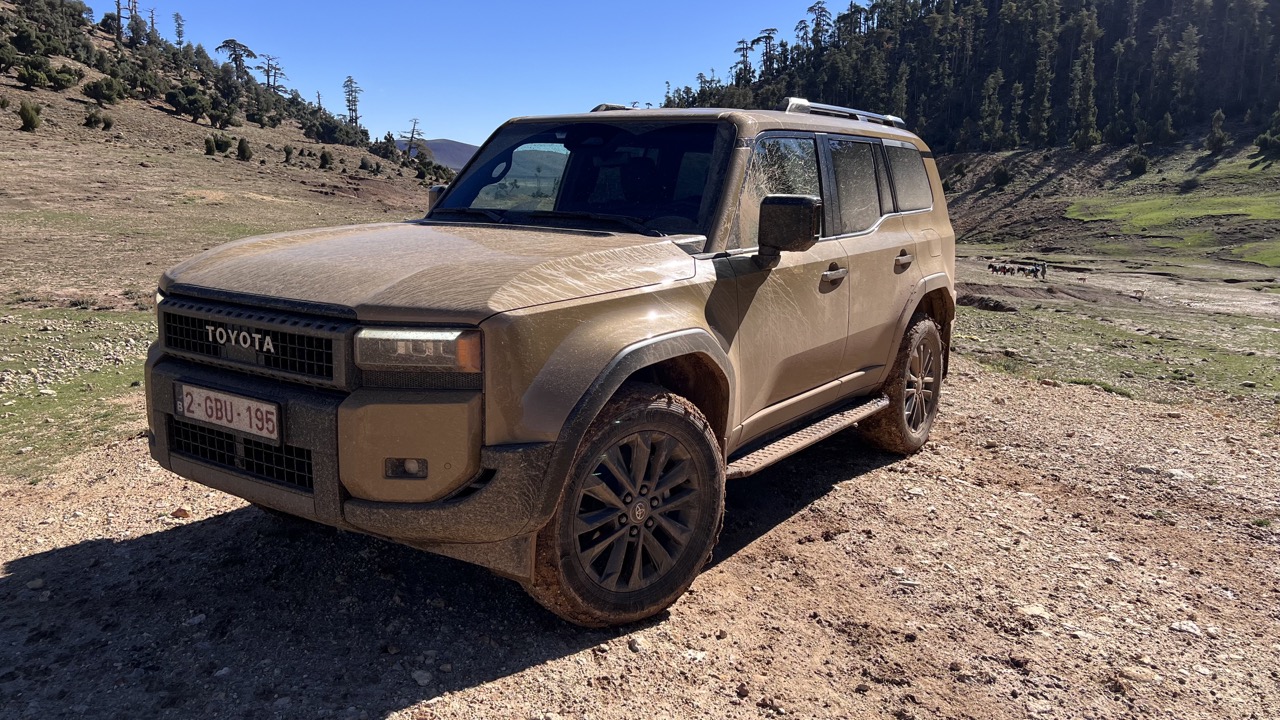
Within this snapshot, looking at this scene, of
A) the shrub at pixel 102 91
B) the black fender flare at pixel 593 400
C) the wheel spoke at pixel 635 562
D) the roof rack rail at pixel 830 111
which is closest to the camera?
the black fender flare at pixel 593 400

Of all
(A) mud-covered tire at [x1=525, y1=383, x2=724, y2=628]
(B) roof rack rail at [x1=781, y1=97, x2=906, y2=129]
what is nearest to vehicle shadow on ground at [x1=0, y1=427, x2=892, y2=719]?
(A) mud-covered tire at [x1=525, y1=383, x2=724, y2=628]

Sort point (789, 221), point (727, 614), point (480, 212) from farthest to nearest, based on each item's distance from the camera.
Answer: point (480, 212) → point (789, 221) → point (727, 614)

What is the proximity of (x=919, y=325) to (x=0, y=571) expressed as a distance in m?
5.13

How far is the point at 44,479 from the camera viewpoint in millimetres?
5180

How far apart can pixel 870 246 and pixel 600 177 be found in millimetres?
1672

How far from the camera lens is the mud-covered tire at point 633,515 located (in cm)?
329

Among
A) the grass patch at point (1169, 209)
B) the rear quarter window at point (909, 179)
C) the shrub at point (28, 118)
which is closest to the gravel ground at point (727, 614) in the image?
the rear quarter window at point (909, 179)

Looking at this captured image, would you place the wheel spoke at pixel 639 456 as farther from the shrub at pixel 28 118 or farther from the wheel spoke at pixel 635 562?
the shrub at pixel 28 118

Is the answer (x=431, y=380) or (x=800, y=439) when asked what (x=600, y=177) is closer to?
(x=800, y=439)

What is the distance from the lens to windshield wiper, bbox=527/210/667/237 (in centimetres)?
407

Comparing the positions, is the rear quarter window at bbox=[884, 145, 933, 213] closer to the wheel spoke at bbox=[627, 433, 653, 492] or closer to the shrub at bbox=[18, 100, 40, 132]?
the wheel spoke at bbox=[627, 433, 653, 492]

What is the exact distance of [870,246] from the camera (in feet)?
17.0

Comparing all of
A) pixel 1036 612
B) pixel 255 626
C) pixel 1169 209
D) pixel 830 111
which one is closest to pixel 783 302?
pixel 1036 612

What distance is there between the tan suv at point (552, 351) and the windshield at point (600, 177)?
13mm
